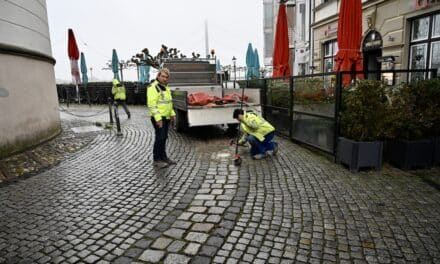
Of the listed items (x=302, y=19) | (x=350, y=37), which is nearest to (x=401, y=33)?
(x=350, y=37)

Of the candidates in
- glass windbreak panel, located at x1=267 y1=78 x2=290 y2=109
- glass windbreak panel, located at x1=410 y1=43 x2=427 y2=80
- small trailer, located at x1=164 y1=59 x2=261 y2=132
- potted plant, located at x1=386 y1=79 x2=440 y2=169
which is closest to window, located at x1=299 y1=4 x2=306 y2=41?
small trailer, located at x1=164 y1=59 x2=261 y2=132

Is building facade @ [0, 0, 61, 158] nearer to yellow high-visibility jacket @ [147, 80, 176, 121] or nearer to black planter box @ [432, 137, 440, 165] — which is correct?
yellow high-visibility jacket @ [147, 80, 176, 121]

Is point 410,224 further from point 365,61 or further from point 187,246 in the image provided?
point 365,61

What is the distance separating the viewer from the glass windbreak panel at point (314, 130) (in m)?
5.88

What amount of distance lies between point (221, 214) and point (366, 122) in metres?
3.05

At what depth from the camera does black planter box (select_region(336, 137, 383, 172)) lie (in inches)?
201

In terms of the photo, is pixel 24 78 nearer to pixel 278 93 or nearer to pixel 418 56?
pixel 278 93

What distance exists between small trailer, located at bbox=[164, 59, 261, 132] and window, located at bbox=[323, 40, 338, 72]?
20.8 feet

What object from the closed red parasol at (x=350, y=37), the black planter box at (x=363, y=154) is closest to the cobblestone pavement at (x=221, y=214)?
the black planter box at (x=363, y=154)

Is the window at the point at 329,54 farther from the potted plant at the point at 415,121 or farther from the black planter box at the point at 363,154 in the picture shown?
the black planter box at the point at 363,154

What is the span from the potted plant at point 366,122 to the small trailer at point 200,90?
3.77 meters

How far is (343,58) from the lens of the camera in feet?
25.8

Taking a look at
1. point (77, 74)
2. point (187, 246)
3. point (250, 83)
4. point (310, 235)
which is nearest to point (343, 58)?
point (250, 83)

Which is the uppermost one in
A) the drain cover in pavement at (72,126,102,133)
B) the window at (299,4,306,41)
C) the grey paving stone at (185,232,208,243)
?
the window at (299,4,306,41)
